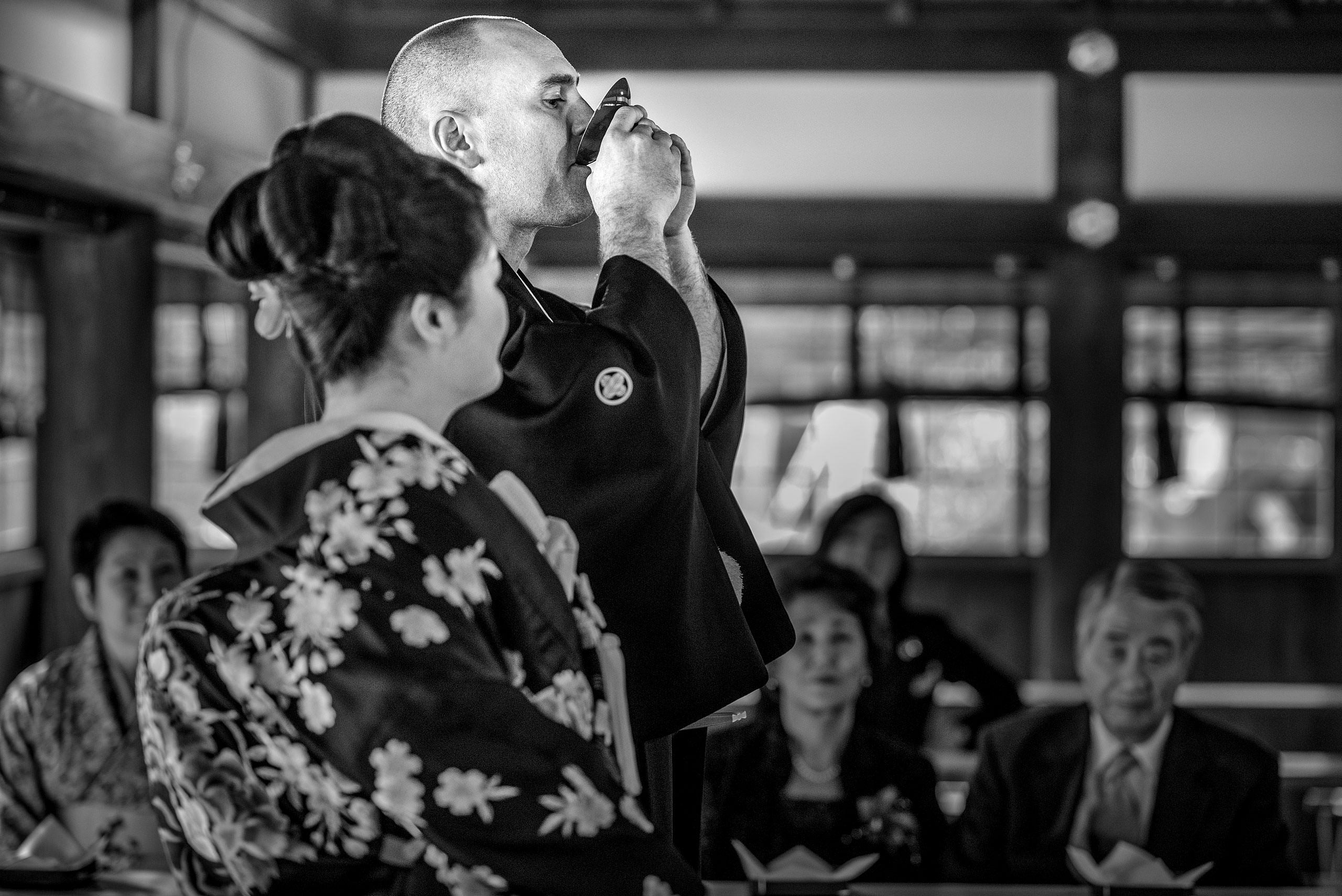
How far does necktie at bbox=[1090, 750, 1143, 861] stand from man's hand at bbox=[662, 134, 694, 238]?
2.33 m

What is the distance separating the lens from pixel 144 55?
434 centimetres

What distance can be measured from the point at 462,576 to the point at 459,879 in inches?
7.5

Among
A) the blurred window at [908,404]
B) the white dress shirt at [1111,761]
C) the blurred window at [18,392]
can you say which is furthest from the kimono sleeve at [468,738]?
the blurred window at [908,404]

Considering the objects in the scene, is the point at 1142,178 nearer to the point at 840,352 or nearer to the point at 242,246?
the point at 840,352

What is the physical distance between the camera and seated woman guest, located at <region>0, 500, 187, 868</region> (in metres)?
3.28

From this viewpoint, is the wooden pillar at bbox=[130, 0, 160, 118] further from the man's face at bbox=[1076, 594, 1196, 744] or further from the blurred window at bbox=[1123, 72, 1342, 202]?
the blurred window at bbox=[1123, 72, 1342, 202]

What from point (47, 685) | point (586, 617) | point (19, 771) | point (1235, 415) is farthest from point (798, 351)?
point (586, 617)

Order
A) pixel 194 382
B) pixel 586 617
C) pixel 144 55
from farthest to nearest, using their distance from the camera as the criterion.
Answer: pixel 194 382 < pixel 144 55 < pixel 586 617

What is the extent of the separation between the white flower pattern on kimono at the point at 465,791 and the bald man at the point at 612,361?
257 mm

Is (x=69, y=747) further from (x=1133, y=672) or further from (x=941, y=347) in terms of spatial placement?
(x=941, y=347)

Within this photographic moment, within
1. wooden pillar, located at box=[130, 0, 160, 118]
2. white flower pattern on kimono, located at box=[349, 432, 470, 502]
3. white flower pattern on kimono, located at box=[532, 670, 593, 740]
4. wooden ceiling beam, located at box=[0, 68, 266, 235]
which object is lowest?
white flower pattern on kimono, located at box=[532, 670, 593, 740]

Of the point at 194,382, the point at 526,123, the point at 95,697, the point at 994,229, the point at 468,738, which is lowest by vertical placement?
the point at 95,697

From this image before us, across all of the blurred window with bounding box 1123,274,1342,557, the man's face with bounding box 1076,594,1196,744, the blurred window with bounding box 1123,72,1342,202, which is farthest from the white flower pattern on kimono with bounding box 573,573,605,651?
the blurred window with bounding box 1123,274,1342,557

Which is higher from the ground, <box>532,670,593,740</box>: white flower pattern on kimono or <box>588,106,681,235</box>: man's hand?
<box>588,106,681,235</box>: man's hand
